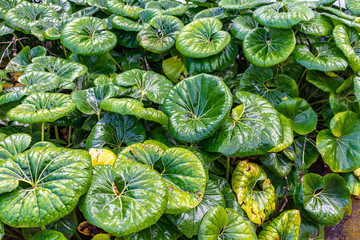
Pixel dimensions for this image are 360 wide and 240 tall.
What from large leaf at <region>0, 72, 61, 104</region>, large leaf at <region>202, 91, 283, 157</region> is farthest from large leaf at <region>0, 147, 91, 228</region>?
large leaf at <region>202, 91, 283, 157</region>

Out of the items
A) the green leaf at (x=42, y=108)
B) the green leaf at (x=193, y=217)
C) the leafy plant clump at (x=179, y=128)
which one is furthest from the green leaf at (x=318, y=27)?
the green leaf at (x=42, y=108)

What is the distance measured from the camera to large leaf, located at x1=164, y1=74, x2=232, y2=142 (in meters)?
1.57

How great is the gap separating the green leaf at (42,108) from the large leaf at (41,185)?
235 millimetres

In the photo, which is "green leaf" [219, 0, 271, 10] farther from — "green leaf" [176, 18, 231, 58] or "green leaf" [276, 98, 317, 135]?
"green leaf" [276, 98, 317, 135]

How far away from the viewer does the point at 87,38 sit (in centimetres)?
214

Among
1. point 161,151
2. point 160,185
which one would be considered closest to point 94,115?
point 161,151

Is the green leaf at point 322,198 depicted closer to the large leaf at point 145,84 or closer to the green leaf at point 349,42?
the green leaf at point 349,42

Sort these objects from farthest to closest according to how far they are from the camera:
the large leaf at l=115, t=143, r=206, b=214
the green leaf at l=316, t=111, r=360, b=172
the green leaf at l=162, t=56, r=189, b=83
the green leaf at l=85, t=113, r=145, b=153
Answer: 1. the green leaf at l=162, t=56, r=189, b=83
2. the green leaf at l=316, t=111, r=360, b=172
3. the green leaf at l=85, t=113, r=145, b=153
4. the large leaf at l=115, t=143, r=206, b=214

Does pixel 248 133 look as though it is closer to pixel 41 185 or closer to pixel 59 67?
pixel 41 185

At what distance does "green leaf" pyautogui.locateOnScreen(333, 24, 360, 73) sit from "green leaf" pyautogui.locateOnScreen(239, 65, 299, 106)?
1.26 feet

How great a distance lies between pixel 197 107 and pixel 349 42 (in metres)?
1.28

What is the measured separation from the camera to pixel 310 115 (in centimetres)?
196

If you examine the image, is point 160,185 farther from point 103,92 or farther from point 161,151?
point 103,92

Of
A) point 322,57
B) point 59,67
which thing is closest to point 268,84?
point 322,57
